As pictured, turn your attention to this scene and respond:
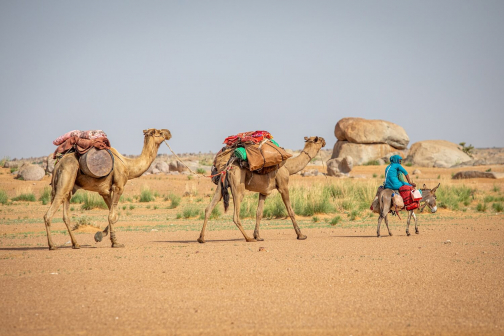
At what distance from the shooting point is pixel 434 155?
5422cm

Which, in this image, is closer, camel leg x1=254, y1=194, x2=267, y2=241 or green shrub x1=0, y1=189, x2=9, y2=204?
camel leg x1=254, y1=194, x2=267, y2=241

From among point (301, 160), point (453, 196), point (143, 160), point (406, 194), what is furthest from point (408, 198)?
point (453, 196)

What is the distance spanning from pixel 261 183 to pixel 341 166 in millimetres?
30417

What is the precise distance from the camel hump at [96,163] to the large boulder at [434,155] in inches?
1746

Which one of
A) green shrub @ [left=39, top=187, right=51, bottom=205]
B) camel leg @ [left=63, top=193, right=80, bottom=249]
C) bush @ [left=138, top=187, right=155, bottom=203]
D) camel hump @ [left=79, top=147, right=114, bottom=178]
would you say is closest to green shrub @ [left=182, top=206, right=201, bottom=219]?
bush @ [left=138, top=187, right=155, bottom=203]

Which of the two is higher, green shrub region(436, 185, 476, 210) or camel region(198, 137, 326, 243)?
camel region(198, 137, 326, 243)

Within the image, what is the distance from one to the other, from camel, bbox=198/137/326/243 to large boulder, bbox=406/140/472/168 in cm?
3975

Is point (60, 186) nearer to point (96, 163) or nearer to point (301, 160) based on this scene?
point (96, 163)

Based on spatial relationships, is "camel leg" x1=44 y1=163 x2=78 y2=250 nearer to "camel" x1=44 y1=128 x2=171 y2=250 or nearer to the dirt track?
"camel" x1=44 y1=128 x2=171 y2=250

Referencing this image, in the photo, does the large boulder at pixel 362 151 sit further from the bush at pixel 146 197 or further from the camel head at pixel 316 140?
the camel head at pixel 316 140

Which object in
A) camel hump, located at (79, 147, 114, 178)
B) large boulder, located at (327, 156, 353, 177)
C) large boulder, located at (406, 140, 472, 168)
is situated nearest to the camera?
camel hump, located at (79, 147, 114, 178)

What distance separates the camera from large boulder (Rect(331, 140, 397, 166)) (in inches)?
2046

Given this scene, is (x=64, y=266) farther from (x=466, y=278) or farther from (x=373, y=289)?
(x=466, y=278)

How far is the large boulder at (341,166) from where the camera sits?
43.3 m
